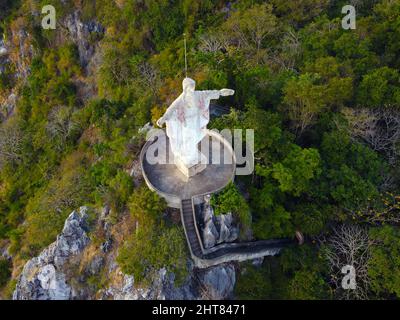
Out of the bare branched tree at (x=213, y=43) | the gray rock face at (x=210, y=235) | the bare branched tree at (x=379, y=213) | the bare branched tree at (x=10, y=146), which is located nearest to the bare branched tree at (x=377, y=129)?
the bare branched tree at (x=379, y=213)

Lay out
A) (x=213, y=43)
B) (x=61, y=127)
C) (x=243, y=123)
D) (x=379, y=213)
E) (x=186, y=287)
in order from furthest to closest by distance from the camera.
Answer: (x=61, y=127)
(x=213, y=43)
(x=243, y=123)
(x=379, y=213)
(x=186, y=287)

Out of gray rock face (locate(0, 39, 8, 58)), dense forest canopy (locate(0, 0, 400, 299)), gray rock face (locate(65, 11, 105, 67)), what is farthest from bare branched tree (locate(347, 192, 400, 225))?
gray rock face (locate(0, 39, 8, 58))

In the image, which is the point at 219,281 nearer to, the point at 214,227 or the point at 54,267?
the point at 214,227

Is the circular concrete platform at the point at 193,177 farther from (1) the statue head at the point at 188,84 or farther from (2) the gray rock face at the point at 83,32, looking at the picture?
(2) the gray rock face at the point at 83,32

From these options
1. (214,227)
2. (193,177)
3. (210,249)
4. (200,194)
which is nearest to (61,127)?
(193,177)

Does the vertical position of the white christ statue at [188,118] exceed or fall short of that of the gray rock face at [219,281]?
it exceeds it

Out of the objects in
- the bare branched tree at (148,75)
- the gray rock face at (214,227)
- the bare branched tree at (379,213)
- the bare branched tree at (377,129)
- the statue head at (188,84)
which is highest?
the bare branched tree at (148,75)

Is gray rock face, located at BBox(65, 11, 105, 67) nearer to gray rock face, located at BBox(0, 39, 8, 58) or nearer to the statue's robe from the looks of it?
gray rock face, located at BBox(0, 39, 8, 58)
